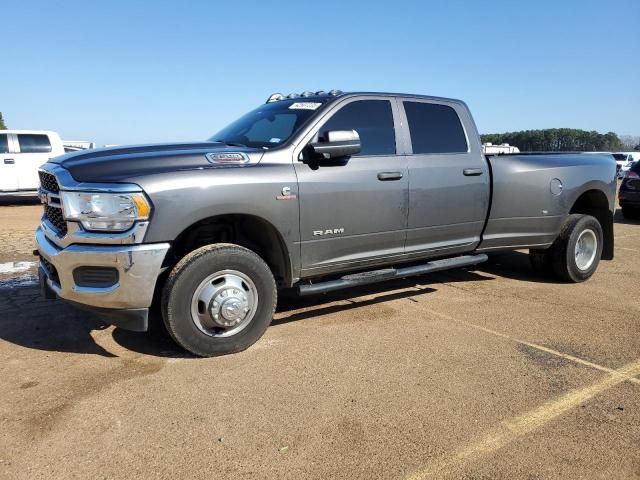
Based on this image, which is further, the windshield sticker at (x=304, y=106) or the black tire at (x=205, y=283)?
the windshield sticker at (x=304, y=106)

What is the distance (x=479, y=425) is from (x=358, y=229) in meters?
1.94


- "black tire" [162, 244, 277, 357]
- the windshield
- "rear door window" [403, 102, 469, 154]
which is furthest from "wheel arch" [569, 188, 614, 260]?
"black tire" [162, 244, 277, 357]

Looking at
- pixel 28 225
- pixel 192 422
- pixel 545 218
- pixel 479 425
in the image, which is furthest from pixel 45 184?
pixel 28 225

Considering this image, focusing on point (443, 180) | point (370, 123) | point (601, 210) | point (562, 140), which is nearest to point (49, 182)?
point (370, 123)

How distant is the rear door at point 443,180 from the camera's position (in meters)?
4.64

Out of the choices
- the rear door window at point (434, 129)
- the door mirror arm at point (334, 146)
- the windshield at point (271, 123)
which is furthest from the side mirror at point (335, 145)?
the rear door window at point (434, 129)

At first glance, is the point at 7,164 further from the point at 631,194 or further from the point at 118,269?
the point at 631,194

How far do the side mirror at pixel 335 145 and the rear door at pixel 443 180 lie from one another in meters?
0.86

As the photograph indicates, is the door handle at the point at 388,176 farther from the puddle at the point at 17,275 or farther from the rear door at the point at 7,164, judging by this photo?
the rear door at the point at 7,164

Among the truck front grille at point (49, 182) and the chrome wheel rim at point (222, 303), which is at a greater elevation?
the truck front grille at point (49, 182)

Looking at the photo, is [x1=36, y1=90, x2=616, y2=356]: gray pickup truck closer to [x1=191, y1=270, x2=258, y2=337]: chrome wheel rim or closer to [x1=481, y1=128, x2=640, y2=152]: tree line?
[x1=191, y1=270, x2=258, y2=337]: chrome wheel rim

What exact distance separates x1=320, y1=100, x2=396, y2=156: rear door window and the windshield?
0.69 feet

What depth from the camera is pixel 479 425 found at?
2752 mm

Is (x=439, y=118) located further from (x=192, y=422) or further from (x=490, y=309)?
(x=192, y=422)
